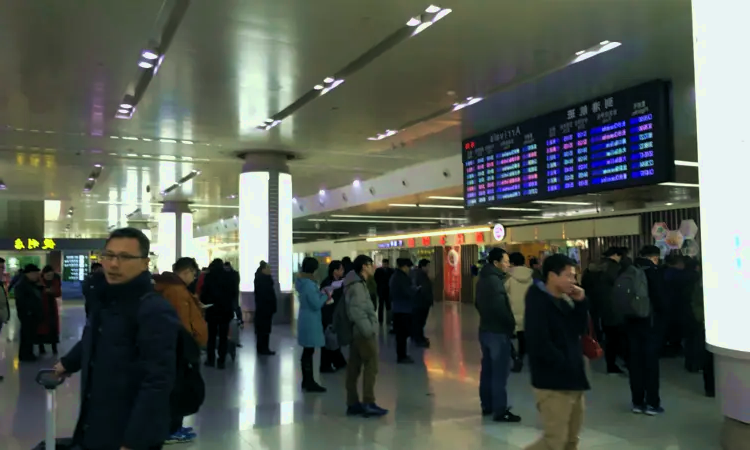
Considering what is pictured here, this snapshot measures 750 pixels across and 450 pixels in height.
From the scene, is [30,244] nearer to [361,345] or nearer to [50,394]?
[361,345]

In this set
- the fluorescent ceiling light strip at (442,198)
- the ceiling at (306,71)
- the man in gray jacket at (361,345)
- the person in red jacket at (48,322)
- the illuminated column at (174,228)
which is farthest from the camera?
the illuminated column at (174,228)

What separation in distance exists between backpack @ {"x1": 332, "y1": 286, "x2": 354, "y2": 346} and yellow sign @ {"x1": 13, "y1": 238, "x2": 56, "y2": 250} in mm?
22204

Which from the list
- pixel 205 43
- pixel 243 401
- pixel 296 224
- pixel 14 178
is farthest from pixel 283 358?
pixel 296 224

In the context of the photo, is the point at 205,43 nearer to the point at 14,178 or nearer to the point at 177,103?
the point at 177,103

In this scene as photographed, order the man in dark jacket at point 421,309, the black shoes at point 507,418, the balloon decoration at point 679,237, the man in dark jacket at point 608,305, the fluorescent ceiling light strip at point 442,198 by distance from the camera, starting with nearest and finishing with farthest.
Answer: the black shoes at point 507,418
the man in dark jacket at point 608,305
the man in dark jacket at point 421,309
the fluorescent ceiling light strip at point 442,198
the balloon decoration at point 679,237

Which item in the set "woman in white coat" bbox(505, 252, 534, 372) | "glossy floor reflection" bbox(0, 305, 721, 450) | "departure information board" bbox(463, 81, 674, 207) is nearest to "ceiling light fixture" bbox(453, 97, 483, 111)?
"departure information board" bbox(463, 81, 674, 207)

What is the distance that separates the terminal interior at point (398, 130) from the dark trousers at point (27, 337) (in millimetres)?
754

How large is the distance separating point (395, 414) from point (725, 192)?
3.67 meters

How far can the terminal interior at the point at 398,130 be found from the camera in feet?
18.2

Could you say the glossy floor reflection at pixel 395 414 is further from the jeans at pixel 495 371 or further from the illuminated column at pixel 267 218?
the illuminated column at pixel 267 218

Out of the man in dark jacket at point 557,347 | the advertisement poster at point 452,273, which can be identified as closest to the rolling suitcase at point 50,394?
the man in dark jacket at point 557,347

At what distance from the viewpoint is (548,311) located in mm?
3898

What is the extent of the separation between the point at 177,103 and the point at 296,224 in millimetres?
17962

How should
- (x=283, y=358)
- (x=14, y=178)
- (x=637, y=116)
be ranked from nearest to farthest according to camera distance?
(x=637, y=116), (x=283, y=358), (x=14, y=178)
